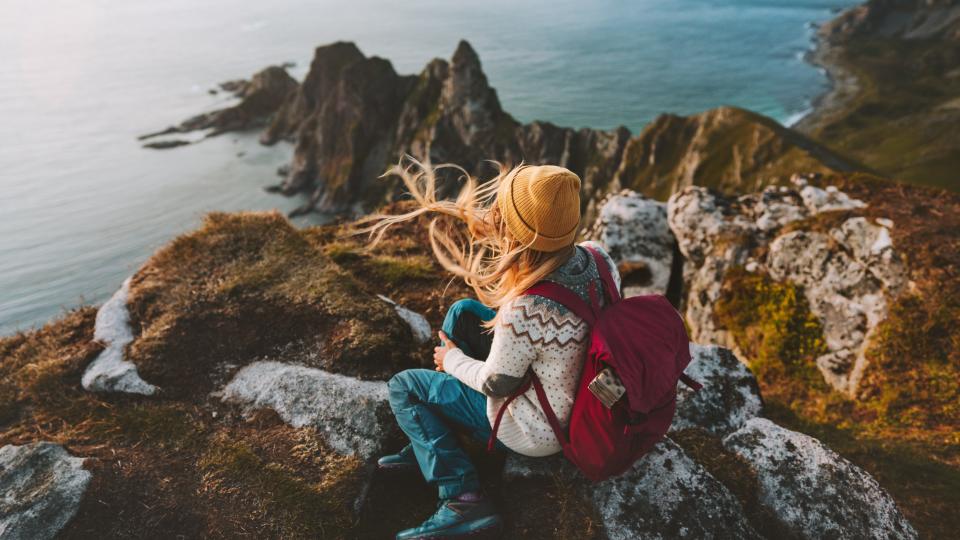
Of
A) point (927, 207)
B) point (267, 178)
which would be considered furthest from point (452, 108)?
point (927, 207)

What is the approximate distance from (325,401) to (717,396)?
20.3 feet

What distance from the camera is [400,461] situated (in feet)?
20.7

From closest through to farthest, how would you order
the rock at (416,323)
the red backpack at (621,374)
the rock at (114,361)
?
the red backpack at (621,374) < the rock at (114,361) < the rock at (416,323)

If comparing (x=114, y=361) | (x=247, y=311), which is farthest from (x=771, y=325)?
(x=114, y=361)

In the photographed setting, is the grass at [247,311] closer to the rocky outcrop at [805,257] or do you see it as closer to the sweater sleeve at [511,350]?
the sweater sleeve at [511,350]

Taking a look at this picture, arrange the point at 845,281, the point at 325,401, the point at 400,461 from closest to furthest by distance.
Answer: the point at 400,461 < the point at 325,401 < the point at 845,281

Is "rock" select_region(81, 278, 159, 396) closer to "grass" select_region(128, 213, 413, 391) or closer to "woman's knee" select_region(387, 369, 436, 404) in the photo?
"grass" select_region(128, 213, 413, 391)

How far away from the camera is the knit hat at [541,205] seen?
13.0 feet

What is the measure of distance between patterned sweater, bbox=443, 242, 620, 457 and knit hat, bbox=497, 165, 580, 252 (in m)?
0.45

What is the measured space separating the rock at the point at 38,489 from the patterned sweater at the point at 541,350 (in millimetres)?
5078

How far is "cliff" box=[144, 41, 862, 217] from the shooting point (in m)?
75.4

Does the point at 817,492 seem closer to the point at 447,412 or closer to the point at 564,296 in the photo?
the point at 564,296

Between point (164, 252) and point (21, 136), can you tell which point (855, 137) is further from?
point (21, 136)

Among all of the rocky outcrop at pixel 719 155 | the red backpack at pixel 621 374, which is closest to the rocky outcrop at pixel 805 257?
the red backpack at pixel 621 374
